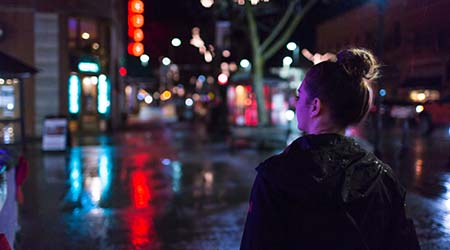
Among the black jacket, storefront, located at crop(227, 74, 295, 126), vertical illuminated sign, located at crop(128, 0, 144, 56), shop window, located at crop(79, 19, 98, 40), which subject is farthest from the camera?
vertical illuminated sign, located at crop(128, 0, 144, 56)

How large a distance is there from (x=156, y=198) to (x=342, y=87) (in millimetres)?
7694

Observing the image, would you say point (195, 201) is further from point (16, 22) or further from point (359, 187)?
point (16, 22)

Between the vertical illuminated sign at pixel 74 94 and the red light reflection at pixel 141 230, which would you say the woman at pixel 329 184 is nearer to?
the red light reflection at pixel 141 230

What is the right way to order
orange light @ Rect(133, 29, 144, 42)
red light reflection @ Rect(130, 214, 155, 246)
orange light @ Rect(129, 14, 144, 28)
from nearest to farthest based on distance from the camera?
red light reflection @ Rect(130, 214, 155, 246), orange light @ Rect(129, 14, 144, 28), orange light @ Rect(133, 29, 144, 42)

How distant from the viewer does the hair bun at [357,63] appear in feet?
6.47

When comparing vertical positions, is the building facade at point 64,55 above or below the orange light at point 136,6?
below

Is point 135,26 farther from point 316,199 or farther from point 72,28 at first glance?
point 316,199

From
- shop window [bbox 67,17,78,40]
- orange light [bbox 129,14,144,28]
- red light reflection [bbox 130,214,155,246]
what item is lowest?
red light reflection [bbox 130,214,155,246]

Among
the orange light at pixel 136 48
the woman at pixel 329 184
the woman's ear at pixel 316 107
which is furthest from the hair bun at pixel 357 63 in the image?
the orange light at pixel 136 48

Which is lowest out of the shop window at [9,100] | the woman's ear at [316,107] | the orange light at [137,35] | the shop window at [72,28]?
the woman's ear at [316,107]

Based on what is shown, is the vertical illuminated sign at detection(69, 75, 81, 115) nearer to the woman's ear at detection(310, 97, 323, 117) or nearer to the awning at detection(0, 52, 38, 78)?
the awning at detection(0, 52, 38, 78)

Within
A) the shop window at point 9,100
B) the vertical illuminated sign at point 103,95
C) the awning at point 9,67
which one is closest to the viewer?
the awning at point 9,67

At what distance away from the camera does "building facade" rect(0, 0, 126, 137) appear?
21406 millimetres

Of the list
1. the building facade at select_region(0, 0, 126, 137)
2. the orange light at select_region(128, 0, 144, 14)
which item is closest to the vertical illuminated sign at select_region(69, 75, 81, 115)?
the building facade at select_region(0, 0, 126, 137)
